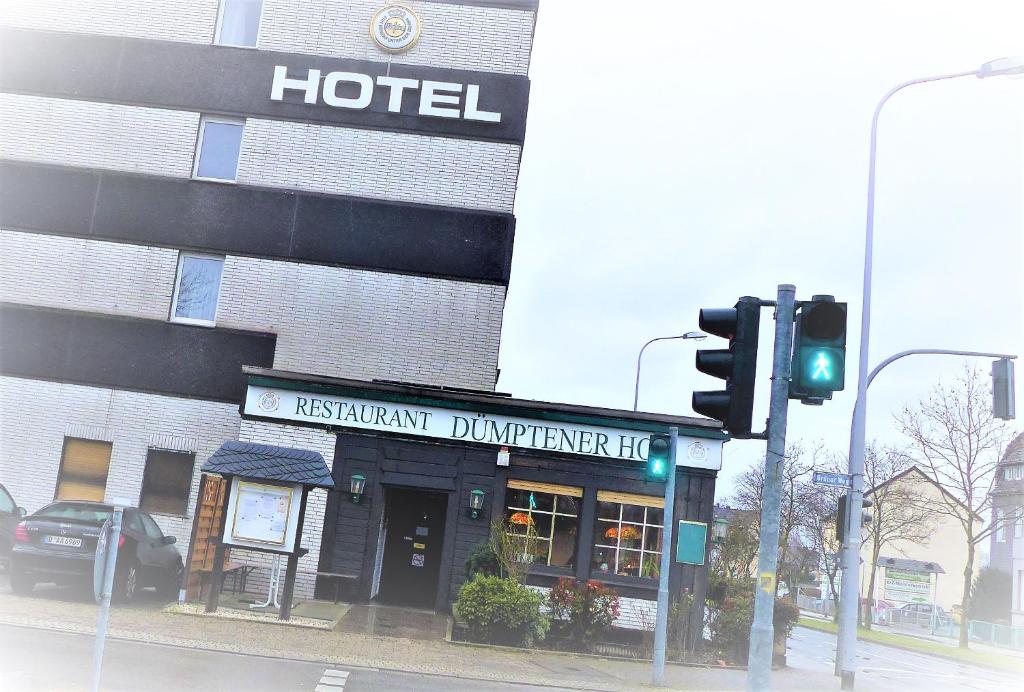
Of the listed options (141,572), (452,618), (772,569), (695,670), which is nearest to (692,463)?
(695,670)

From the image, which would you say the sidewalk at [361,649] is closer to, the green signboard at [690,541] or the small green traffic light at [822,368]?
the green signboard at [690,541]

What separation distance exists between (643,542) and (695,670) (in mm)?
3493

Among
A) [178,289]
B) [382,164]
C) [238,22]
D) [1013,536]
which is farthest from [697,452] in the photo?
[1013,536]

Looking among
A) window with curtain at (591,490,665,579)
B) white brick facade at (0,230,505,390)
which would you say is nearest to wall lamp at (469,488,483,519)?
window with curtain at (591,490,665,579)

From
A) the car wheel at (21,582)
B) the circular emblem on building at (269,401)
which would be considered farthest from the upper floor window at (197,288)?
the car wheel at (21,582)

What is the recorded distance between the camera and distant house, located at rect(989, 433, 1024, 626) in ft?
144

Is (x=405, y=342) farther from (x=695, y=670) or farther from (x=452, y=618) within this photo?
(x=695, y=670)

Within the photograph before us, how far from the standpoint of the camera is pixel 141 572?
17203mm

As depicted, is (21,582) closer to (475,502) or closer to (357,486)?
(357,486)

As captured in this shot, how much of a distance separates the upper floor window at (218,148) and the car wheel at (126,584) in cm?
960

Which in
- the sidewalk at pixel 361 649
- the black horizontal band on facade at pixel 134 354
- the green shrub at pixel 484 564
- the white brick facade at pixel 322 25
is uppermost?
the white brick facade at pixel 322 25

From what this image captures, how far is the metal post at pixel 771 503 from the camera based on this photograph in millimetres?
7715

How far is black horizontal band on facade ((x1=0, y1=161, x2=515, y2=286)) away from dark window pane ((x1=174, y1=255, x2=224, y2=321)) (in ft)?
1.23

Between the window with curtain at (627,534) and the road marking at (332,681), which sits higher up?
the window with curtain at (627,534)
